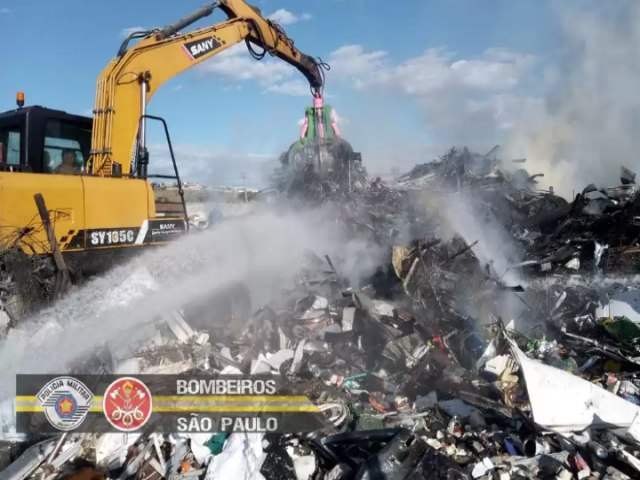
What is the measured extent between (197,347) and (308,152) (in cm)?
623

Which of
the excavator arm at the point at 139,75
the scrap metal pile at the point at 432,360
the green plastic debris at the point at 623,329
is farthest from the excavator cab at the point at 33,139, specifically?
the green plastic debris at the point at 623,329

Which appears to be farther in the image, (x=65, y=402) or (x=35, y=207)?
(x=35, y=207)

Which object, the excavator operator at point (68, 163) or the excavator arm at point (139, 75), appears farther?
the excavator arm at point (139, 75)

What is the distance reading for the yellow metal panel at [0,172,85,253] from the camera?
176 inches

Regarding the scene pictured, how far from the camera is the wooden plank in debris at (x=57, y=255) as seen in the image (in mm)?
4621

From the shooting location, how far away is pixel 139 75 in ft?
19.4

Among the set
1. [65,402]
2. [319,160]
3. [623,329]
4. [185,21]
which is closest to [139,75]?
[185,21]

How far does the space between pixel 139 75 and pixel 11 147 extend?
1597 millimetres

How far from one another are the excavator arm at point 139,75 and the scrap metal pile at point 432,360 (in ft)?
6.60

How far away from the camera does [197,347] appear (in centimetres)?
549

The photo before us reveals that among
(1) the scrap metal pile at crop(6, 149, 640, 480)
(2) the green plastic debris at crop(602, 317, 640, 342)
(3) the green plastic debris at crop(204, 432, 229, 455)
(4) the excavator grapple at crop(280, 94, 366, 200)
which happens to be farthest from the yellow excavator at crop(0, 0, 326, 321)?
(2) the green plastic debris at crop(602, 317, 640, 342)

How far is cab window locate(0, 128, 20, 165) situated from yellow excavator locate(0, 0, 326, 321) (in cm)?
1

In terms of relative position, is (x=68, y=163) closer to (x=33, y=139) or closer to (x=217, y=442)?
(x=33, y=139)

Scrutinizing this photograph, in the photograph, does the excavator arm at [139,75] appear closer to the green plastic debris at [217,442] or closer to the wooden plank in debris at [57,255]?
the wooden plank in debris at [57,255]
